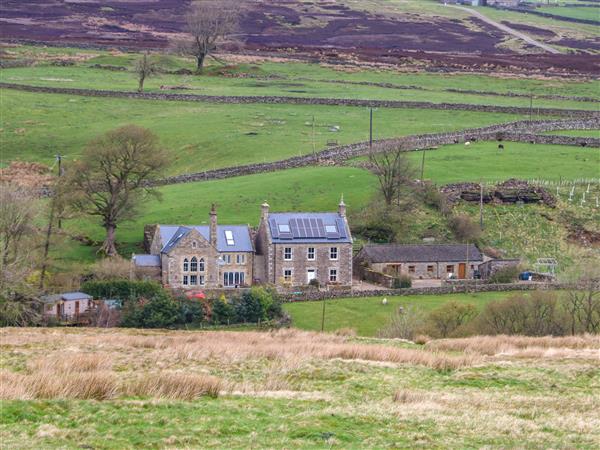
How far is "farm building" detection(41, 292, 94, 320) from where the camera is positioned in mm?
51269

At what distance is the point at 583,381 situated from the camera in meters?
26.4

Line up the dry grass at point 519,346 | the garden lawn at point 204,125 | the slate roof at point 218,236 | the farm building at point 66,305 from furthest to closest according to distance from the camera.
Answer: the garden lawn at point 204,125, the slate roof at point 218,236, the farm building at point 66,305, the dry grass at point 519,346

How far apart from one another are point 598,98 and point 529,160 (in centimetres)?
4109

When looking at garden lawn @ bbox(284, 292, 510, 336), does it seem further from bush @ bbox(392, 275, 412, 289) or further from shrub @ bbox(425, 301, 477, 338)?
shrub @ bbox(425, 301, 477, 338)

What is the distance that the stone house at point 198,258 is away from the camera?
2338 inches

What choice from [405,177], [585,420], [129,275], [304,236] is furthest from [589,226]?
[585,420]

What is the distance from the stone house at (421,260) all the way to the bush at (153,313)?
649 inches

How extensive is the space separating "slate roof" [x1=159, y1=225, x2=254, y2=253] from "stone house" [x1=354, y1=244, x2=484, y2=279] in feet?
24.8

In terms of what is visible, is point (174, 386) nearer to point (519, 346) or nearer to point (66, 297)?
point (519, 346)

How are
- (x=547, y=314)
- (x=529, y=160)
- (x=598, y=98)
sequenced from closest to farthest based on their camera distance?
1. (x=547, y=314)
2. (x=529, y=160)
3. (x=598, y=98)

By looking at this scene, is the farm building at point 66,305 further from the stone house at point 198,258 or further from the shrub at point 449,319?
the shrub at point 449,319

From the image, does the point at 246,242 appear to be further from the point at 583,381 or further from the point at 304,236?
the point at 583,381

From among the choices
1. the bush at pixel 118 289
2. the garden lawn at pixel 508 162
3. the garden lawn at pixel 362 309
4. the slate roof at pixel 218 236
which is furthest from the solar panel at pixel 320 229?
the garden lawn at pixel 508 162

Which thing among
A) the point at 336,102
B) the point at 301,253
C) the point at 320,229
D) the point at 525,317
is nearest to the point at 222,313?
the point at 301,253
